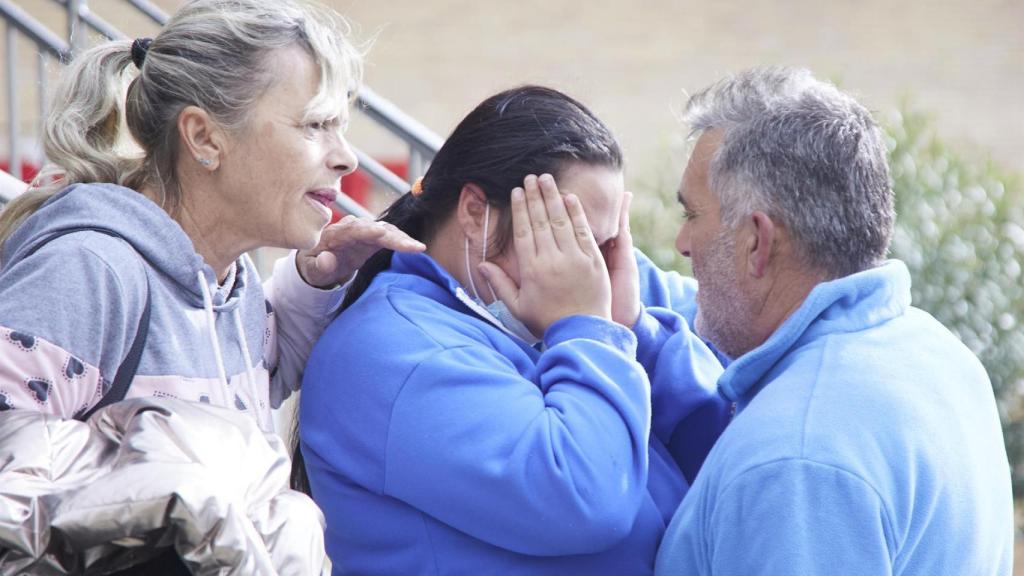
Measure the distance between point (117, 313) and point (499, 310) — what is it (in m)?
0.79

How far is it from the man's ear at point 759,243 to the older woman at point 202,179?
24.8 inches

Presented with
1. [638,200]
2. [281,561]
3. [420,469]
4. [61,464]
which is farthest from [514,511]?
[638,200]

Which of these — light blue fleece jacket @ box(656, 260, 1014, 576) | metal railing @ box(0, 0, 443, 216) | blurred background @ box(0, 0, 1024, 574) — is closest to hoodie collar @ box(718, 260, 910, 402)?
light blue fleece jacket @ box(656, 260, 1014, 576)

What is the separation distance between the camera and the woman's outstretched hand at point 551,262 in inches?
97.4

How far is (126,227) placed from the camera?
2.21 m

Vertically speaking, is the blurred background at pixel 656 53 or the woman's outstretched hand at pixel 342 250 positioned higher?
the woman's outstretched hand at pixel 342 250

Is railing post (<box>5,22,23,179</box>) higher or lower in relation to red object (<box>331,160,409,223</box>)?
higher

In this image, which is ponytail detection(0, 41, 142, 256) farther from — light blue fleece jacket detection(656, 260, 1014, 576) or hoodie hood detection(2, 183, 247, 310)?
light blue fleece jacket detection(656, 260, 1014, 576)

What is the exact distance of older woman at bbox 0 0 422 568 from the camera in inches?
86.6

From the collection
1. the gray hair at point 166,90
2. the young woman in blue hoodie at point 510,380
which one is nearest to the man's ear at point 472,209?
the young woman in blue hoodie at point 510,380

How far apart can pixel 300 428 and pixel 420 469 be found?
1.31 feet

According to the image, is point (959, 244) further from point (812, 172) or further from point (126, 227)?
point (126, 227)

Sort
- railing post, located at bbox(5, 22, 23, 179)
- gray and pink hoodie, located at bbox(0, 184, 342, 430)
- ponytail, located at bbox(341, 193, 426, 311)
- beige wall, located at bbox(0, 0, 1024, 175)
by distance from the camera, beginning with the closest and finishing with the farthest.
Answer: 1. gray and pink hoodie, located at bbox(0, 184, 342, 430)
2. ponytail, located at bbox(341, 193, 426, 311)
3. railing post, located at bbox(5, 22, 23, 179)
4. beige wall, located at bbox(0, 0, 1024, 175)

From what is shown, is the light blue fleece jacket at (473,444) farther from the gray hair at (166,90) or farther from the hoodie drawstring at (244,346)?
the gray hair at (166,90)
